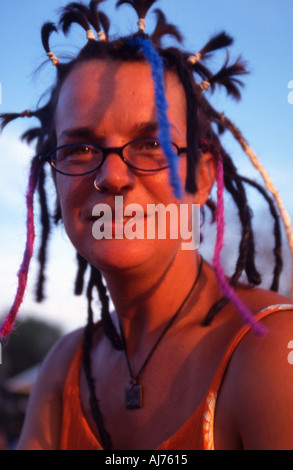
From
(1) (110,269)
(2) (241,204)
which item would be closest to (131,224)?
(1) (110,269)

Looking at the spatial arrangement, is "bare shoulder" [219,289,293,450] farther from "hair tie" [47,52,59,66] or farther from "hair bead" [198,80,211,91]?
"hair tie" [47,52,59,66]

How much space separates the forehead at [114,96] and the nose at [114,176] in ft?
0.46

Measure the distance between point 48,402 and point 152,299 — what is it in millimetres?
818

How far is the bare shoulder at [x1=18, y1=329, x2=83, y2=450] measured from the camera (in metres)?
2.45

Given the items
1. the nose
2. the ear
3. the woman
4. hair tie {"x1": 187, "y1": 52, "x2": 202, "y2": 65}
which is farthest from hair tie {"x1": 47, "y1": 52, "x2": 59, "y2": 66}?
the ear

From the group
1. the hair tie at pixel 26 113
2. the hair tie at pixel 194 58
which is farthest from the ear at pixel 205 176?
the hair tie at pixel 26 113

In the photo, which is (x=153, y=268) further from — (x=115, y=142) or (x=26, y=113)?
(x=26, y=113)

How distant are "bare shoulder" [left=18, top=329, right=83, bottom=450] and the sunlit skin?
5 cm

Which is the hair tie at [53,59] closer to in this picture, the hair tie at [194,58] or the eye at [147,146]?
the hair tie at [194,58]

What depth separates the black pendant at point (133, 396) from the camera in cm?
207

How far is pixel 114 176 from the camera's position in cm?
191

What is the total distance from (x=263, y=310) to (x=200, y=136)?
0.89 m

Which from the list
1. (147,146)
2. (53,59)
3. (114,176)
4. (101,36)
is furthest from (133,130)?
(53,59)
